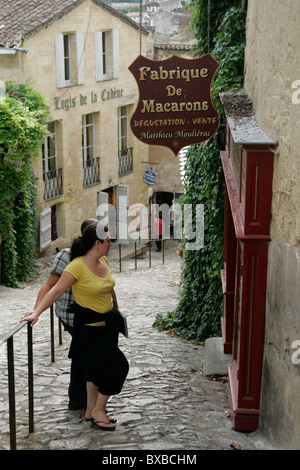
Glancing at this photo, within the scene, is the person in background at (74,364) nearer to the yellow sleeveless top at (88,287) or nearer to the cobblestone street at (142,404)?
the cobblestone street at (142,404)

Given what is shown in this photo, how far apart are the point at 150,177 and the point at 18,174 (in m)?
10.1

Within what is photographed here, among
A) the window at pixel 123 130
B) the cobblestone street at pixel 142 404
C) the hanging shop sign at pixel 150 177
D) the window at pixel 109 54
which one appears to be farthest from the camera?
the hanging shop sign at pixel 150 177

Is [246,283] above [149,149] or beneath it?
above

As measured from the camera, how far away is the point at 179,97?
6883mm

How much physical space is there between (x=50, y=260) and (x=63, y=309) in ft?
48.2

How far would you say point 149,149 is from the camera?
1043 inches

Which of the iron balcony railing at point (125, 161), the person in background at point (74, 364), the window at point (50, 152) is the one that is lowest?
the iron balcony railing at point (125, 161)

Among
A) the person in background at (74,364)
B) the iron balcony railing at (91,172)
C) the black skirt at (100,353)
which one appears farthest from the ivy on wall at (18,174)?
the black skirt at (100,353)

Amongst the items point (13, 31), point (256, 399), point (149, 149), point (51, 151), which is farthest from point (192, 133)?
point (149, 149)

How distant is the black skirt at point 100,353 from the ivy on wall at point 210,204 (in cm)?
345

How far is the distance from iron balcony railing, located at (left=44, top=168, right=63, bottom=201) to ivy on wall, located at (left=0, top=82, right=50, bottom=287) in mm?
2132

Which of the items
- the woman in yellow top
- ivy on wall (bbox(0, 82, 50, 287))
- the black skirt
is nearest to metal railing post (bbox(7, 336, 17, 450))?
the woman in yellow top

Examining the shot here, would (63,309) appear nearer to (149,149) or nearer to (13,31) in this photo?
(13,31)

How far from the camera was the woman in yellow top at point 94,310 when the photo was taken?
509cm
